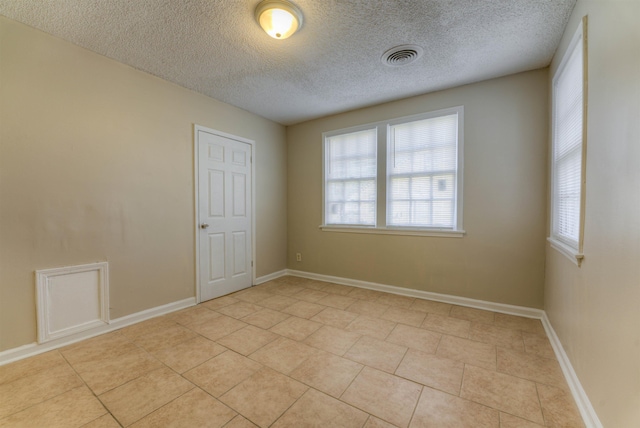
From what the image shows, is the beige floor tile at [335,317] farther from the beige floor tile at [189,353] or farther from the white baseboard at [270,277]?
the white baseboard at [270,277]

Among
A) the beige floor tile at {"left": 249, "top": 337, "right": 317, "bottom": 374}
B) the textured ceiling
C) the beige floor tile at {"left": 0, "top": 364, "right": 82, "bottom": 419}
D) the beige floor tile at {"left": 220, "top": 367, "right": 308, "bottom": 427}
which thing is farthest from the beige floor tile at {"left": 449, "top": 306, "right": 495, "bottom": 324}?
the beige floor tile at {"left": 0, "top": 364, "right": 82, "bottom": 419}

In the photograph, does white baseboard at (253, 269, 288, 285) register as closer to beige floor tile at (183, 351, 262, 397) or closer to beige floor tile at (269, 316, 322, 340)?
beige floor tile at (269, 316, 322, 340)

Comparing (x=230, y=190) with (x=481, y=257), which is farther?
(x=230, y=190)

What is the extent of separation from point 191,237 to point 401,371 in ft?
8.71

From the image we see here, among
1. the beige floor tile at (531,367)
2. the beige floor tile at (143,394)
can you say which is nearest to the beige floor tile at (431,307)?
the beige floor tile at (531,367)

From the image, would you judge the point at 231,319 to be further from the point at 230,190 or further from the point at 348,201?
the point at 348,201

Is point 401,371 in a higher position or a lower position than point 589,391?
lower

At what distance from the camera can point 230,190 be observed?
3.59 meters

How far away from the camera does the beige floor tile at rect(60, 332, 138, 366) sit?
80.3 inches

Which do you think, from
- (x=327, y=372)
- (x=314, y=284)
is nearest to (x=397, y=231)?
(x=314, y=284)

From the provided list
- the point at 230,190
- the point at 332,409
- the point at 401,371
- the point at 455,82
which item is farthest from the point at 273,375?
the point at 455,82

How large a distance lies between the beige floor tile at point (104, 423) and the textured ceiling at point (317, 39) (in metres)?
2.64

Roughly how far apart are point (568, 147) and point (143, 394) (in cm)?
353

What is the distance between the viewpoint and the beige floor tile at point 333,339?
7.15 feet
